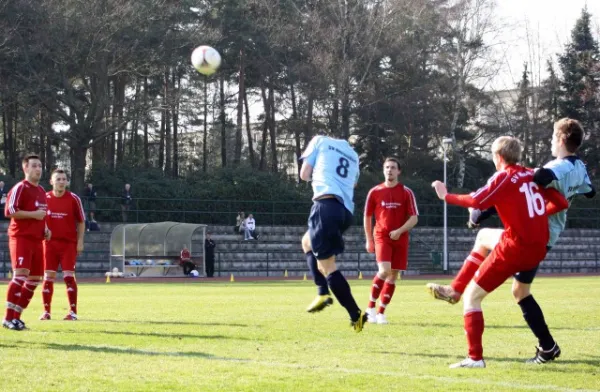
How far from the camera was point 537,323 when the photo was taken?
9047 mm

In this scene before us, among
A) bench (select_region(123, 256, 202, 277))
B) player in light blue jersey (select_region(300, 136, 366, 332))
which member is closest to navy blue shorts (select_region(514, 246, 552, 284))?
player in light blue jersey (select_region(300, 136, 366, 332))

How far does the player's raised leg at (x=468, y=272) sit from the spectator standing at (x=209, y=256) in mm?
28602

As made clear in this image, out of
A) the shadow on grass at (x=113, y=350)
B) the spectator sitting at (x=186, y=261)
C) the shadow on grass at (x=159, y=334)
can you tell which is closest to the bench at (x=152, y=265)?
the spectator sitting at (x=186, y=261)

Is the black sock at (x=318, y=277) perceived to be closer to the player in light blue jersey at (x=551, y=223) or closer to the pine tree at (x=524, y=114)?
the player in light blue jersey at (x=551, y=223)

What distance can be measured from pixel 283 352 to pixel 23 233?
415cm

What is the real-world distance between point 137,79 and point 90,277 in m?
18.8

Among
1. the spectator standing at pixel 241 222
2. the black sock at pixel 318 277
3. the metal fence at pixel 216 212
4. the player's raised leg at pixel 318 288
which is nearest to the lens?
Answer: the player's raised leg at pixel 318 288

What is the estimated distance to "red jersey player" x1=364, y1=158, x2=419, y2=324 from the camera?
1371 cm

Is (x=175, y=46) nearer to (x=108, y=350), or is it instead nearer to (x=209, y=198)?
(x=209, y=198)

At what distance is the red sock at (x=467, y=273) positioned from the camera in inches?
356

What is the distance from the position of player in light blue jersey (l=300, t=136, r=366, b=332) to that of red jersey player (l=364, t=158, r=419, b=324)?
10.8ft

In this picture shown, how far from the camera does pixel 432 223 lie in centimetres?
5044

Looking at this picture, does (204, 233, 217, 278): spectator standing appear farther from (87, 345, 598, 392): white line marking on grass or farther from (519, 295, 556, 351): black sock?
(519, 295, 556, 351): black sock

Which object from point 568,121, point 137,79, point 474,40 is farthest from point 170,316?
point 474,40
